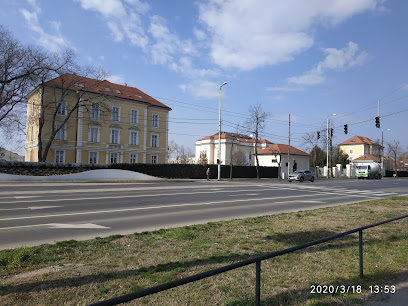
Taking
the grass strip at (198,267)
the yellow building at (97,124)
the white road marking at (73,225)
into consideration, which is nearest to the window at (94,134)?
the yellow building at (97,124)

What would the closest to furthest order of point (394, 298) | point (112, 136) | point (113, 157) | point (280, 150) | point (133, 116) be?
point (394, 298) < point (113, 157) < point (112, 136) < point (133, 116) < point (280, 150)

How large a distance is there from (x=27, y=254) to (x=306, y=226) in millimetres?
6592

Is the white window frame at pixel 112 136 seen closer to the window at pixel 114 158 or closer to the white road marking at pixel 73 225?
the window at pixel 114 158

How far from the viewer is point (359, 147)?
10869 cm

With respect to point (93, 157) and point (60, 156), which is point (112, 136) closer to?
point (93, 157)

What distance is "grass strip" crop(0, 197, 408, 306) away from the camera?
3.57 meters

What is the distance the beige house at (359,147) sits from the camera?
107688 mm

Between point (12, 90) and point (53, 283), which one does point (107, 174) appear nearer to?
point (12, 90)

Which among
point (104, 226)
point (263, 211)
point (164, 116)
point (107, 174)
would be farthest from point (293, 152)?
point (104, 226)

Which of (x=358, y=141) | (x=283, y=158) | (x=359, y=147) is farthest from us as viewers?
(x=358, y=141)

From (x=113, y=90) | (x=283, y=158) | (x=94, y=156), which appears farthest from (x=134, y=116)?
(x=283, y=158)

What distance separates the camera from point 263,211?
1144 cm

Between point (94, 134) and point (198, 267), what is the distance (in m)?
45.0

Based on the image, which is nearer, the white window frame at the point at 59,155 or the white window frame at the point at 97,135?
the white window frame at the point at 59,155
